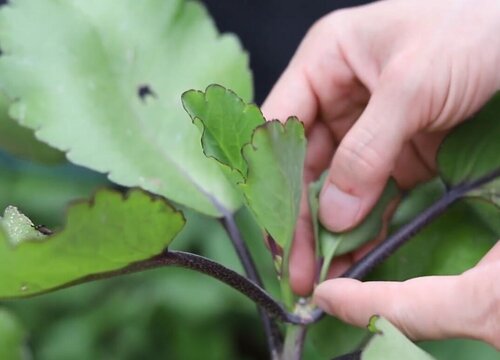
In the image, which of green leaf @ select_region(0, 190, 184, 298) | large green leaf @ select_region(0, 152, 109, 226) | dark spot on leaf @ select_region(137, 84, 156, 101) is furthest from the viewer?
large green leaf @ select_region(0, 152, 109, 226)

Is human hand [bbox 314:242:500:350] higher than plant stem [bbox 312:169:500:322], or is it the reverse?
human hand [bbox 314:242:500:350]

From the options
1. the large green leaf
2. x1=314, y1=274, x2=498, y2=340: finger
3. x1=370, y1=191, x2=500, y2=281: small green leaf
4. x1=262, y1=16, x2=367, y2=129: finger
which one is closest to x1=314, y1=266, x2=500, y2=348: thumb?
x1=314, y1=274, x2=498, y2=340: finger

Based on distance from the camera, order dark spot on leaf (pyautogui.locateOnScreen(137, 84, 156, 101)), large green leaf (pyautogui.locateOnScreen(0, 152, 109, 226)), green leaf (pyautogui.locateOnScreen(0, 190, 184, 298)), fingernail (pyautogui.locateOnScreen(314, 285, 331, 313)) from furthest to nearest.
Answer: large green leaf (pyautogui.locateOnScreen(0, 152, 109, 226)), dark spot on leaf (pyautogui.locateOnScreen(137, 84, 156, 101)), fingernail (pyautogui.locateOnScreen(314, 285, 331, 313)), green leaf (pyautogui.locateOnScreen(0, 190, 184, 298))

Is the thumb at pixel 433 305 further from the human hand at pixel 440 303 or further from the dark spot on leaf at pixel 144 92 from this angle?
the dark spot on leaf at pixel 144 92

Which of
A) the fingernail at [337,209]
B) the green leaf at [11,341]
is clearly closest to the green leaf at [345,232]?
the fingernail at [337,209]

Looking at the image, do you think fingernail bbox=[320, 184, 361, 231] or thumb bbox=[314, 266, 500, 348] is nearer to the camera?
thumb bbox=[314, 266, 500, 348]

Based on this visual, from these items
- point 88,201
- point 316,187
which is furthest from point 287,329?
point 88,201

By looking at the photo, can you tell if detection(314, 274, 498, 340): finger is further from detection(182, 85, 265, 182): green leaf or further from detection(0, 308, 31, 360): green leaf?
detection(0, 308, 31, 360): green leaf

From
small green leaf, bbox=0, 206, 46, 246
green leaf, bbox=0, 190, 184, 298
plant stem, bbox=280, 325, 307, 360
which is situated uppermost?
green leaf, bbox=0, 190, 184, 298
